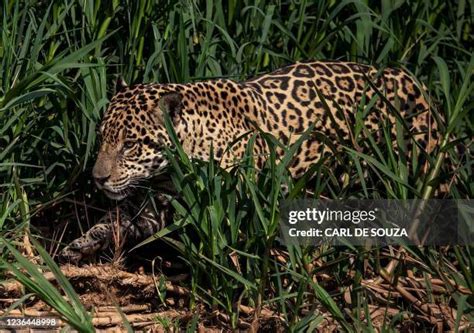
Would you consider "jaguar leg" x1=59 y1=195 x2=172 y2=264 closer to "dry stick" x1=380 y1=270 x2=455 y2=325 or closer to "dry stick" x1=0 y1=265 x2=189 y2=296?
"dry stick" x1=0 y1=265 x2=189 y2=296

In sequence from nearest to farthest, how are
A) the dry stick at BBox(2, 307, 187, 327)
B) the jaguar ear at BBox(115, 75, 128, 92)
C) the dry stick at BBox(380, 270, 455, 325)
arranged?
the dry stick at BBox(380, 270, 455, 325) → the dry stick at BBox(2, 307, 187, 327) → the jaguar ear at BBox(115, 75, 128, 92)

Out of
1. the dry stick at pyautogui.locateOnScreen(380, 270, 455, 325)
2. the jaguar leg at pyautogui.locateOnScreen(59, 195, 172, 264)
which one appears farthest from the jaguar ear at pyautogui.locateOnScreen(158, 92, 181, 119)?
the dry stick at pyautogui.locateOnScreen(380, 270, 455, 325)

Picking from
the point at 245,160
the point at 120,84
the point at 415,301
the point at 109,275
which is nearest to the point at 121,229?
the point at 109,275

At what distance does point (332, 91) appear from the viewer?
6.97 m

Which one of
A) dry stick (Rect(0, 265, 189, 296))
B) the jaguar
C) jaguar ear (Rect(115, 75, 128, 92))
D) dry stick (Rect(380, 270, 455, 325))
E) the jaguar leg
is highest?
jaguar ear (Rect(115, 75, 128, 92))

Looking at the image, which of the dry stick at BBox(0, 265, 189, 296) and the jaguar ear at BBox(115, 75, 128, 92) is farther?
the jaguar ear at BBox(115, 75, 128, 92)

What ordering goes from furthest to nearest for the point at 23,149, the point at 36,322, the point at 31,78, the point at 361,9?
1. the point at 361,9
2. the point at 23,149
3. the point at 31,78
4. the point at 36,322

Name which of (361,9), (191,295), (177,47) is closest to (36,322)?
(191,295)

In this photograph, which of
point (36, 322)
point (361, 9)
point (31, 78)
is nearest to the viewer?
point (36, 322)

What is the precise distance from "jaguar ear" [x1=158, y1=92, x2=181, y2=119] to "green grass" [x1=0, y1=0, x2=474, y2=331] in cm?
35

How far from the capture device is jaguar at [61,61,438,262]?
6.46 meters

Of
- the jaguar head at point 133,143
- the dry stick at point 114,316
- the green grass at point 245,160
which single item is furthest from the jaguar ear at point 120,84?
the dry stick at point 114,316

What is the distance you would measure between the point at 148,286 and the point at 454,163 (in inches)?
62.5

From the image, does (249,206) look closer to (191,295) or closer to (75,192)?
(191,295)
